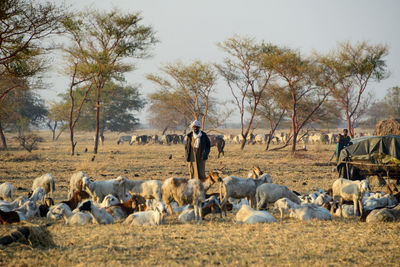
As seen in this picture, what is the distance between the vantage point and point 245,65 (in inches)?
1218

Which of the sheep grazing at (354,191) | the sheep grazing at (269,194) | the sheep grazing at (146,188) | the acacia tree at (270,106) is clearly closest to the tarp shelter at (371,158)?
the sheep grazing at (354,191)

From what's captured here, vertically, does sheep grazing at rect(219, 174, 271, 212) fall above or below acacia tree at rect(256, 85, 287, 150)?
below

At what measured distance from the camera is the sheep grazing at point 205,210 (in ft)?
25.4

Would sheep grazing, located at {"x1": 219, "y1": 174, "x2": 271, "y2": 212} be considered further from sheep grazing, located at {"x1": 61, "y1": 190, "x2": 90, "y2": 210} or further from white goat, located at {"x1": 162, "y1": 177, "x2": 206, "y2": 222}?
sheep grazing, located at {"x1": 61, "y1": 190, "x2": 90, "y2": 210}

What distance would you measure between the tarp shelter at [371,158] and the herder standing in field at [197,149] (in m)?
5.00

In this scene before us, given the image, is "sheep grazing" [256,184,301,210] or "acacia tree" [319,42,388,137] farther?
"acacia tree" [319,42,388,137]

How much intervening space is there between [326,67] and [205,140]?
2218cm

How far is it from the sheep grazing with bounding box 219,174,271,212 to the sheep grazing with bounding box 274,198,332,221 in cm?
98

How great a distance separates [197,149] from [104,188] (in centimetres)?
219

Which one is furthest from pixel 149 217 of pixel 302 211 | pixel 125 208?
pixel 302 211

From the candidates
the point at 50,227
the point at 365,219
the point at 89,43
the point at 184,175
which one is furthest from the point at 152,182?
the point at 89,43

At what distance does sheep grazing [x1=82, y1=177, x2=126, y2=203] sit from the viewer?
9.32 m

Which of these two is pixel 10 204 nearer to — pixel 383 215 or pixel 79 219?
pixel 79 219

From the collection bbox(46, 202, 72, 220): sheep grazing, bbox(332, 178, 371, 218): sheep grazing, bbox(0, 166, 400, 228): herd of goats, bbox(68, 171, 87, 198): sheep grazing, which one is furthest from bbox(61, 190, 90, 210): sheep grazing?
bbox(332, 178, 371, 218): sheep grazing
